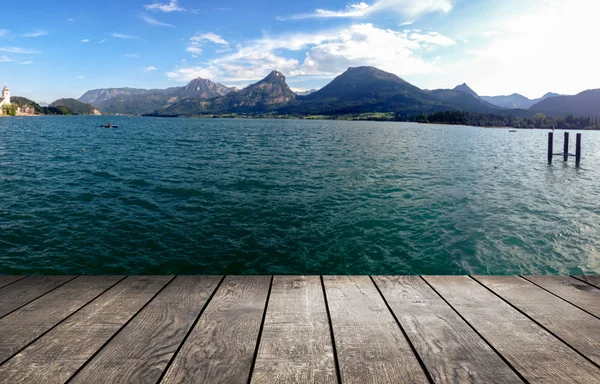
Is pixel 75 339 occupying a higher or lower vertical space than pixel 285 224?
higher

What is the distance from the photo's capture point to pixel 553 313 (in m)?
3.55

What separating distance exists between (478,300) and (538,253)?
12.7 meters

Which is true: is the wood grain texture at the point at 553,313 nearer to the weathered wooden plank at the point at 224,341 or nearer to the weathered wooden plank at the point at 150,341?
the weathered wooden plank at the point at 224,341

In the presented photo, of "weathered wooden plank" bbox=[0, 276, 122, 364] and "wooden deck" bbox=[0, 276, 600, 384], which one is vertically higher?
"weathered wooden plank" bbox=[0, 276, 122, 364]

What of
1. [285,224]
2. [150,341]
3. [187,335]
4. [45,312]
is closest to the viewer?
[150,341]

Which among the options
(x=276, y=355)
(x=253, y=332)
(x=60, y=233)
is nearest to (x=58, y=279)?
(x=253, y=332)

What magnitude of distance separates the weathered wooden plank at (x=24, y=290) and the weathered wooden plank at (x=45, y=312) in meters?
0.11

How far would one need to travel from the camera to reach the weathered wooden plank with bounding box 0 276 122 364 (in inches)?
118

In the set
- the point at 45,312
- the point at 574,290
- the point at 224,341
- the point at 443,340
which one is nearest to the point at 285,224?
the point at 574,290

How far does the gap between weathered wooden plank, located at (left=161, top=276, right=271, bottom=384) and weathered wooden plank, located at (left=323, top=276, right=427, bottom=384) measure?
760 millimetres

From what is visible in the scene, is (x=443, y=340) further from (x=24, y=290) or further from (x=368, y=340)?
(x=24, y=290)

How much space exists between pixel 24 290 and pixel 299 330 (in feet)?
11.2

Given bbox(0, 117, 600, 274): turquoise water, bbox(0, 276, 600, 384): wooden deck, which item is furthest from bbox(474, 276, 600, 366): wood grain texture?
bbox(0, 117, 600, 274): turquoise water

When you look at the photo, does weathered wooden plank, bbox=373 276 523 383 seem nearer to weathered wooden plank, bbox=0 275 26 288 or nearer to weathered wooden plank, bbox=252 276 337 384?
weathered wooden plank, bbox=252 276 337 384
